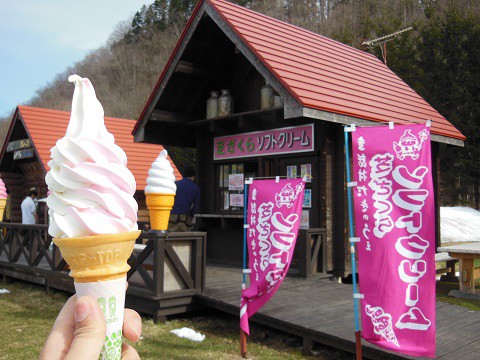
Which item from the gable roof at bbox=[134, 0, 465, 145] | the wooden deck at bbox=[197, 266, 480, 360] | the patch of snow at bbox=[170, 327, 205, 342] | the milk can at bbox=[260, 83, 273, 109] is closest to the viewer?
the wooden deck at bbox=[197, 266, 480, 360]

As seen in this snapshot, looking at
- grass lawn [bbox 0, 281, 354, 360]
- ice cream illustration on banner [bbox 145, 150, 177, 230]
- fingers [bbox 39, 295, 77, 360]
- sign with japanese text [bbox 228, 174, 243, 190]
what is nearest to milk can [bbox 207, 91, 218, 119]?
sign with japanese text [bbox 228, 174, 243, 190]

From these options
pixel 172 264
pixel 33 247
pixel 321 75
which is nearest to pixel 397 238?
pixel 172 264

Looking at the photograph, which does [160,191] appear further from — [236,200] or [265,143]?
[236,200]

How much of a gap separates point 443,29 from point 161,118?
19.7m

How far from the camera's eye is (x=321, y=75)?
942 cm

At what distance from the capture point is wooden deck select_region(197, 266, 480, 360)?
16.5ft

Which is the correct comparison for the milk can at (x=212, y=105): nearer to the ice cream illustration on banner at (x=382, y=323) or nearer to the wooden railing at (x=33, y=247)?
the wooden railing at (x=33, y=247)

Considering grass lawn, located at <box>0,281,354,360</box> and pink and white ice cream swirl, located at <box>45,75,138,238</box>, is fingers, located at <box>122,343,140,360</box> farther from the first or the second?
grass lawn, located at <box>0,281,354,360</box>

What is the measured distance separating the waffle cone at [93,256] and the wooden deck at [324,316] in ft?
12.3

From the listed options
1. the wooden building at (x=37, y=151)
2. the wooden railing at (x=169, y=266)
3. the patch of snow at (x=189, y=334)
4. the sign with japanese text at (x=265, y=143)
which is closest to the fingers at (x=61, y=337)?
the patch of snow at (x=189, y=334)

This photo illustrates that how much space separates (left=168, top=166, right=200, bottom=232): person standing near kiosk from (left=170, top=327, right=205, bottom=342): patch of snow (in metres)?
2.91

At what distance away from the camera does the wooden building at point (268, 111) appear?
8781 millimetres

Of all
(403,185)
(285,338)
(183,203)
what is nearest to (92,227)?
(403,185)

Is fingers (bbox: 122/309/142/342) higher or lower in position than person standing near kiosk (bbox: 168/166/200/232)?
lower
